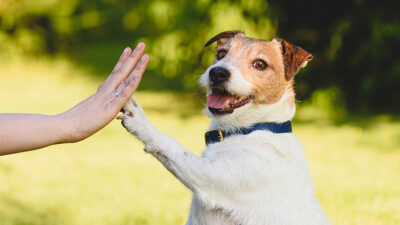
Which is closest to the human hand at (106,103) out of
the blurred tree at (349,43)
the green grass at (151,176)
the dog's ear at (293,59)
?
the dog's ear at (293,59)

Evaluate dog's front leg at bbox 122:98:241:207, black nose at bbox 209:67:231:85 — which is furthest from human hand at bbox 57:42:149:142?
black nose at bbox 209:67:231:85

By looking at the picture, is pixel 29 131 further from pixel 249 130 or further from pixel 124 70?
pixel 249 130

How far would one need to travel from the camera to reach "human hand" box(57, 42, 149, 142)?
2768 millimetres

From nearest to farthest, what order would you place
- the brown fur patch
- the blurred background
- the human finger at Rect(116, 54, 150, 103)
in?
1. the human finger at Rect(116, 54, 150, 103)
2. the brown fur patch
3. the blurred background

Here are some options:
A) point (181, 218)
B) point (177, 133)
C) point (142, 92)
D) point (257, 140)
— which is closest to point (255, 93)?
point (257, 140)

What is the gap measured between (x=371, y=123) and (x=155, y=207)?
674 cm

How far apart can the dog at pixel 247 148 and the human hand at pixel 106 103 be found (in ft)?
0.27

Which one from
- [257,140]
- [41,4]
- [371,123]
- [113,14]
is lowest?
[257,140]

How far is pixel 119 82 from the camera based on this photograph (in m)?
2.94

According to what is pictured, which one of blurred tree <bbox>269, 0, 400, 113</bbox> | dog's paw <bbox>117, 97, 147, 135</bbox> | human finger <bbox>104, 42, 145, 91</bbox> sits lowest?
dog's paw <bbox>117, 97, 147, 135</bbox>

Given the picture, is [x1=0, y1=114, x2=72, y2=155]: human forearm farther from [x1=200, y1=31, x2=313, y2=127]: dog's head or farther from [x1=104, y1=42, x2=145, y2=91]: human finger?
[x1=200, y1=31, x2=313, y2=127]: dog's head

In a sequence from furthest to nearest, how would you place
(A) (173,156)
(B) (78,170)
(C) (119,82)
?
(B) (78,170) → (C) (119,82) → (A) (173,156)

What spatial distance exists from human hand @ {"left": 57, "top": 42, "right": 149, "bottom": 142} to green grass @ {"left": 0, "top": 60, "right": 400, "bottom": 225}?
7.38ft

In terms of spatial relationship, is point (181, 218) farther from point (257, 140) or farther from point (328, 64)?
point (328, 64)
